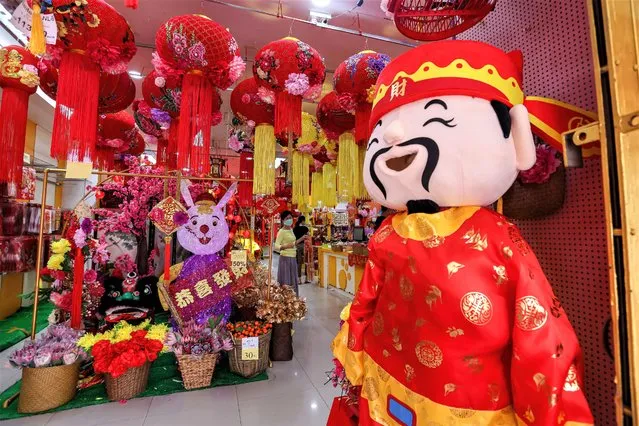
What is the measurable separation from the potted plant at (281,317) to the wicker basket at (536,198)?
90.2 inches

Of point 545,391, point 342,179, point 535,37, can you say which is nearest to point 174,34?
point 342,179

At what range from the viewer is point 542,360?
31.4 inches

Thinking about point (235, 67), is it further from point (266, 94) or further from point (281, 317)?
point (281, 317)

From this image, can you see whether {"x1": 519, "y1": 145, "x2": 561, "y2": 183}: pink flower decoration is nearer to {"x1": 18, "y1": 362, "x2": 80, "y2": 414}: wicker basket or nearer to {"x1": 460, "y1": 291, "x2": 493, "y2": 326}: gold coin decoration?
{"x1": 460, "y1": 291, "x2": 493, "y2": 326}: gold coin decoration

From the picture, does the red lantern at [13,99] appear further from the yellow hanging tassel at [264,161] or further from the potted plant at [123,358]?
the yellow hanging tassel at [264,161]

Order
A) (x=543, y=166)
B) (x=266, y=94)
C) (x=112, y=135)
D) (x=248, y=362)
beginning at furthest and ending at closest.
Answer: (x=112, y=135) < (x=248, y=362) < (x=266, y=94) < (x=543, y=166)

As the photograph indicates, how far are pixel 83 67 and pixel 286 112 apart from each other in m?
1.31

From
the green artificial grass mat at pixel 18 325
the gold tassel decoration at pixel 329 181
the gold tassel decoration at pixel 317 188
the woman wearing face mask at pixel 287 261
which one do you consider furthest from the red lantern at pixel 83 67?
the woman wearing face mask at pixel 287 261

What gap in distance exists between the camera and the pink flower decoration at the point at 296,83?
2.37 meters

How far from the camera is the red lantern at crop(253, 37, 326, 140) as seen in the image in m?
2.33

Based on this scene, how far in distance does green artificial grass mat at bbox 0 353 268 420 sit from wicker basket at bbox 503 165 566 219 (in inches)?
93.7

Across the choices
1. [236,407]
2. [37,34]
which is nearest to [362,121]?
[37,34]

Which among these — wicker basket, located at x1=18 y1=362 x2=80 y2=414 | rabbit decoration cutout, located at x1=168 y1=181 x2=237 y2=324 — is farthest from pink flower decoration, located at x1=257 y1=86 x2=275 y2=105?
wicker basket, located at x1=18 y1=362 x2=80 y2=414

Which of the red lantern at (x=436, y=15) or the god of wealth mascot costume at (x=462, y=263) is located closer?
the god of wealth mascot costume at (x=462, y=263)
